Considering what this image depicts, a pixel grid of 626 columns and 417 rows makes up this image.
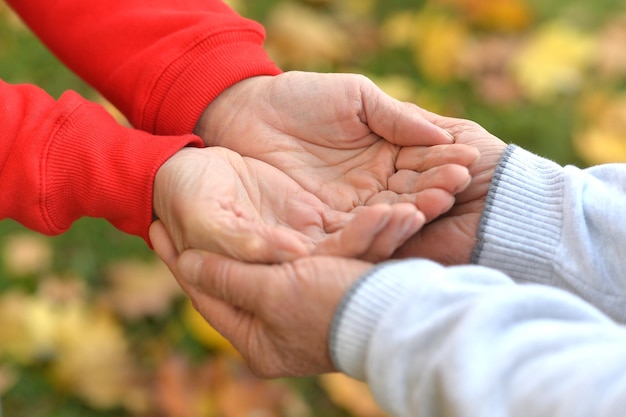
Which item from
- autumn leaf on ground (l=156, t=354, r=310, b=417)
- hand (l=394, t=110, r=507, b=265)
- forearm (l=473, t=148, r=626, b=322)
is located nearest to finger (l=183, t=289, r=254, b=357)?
hand (l=394, t=110, r=507, b=265)

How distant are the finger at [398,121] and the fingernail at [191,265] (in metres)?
0.36

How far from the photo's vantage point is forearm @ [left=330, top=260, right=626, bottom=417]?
0.82 meters

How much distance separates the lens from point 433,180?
3.63 ft

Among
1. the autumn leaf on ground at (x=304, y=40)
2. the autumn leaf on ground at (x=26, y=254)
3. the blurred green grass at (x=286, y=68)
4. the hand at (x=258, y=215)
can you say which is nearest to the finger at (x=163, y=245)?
the hand at (x=258, y=215)

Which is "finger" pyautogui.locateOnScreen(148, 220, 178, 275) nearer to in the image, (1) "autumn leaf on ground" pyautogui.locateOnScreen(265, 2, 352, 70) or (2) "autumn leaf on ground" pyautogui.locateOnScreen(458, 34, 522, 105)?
(1) "autumn leaf on ground" pyautogui.locateOnScreen(265, 2, 352, 70)

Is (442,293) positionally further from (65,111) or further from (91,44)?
(91,44)

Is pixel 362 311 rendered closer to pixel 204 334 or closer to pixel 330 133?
pixel 330 133

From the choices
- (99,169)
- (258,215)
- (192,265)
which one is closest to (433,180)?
(258,215)

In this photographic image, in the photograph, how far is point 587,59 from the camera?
2.22 metres

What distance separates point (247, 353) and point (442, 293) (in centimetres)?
29

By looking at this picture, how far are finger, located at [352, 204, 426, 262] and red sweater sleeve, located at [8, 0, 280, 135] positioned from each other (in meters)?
0.42

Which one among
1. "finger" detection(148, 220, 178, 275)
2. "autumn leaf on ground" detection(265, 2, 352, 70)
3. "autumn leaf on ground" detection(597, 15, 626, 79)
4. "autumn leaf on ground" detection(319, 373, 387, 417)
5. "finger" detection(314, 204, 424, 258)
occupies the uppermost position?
"finger" detection(314, 204, 424, 258)

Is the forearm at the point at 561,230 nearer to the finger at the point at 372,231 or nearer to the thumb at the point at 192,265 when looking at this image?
the finger at the point at 372,231

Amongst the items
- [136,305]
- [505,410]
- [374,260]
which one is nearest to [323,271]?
[374,260]
